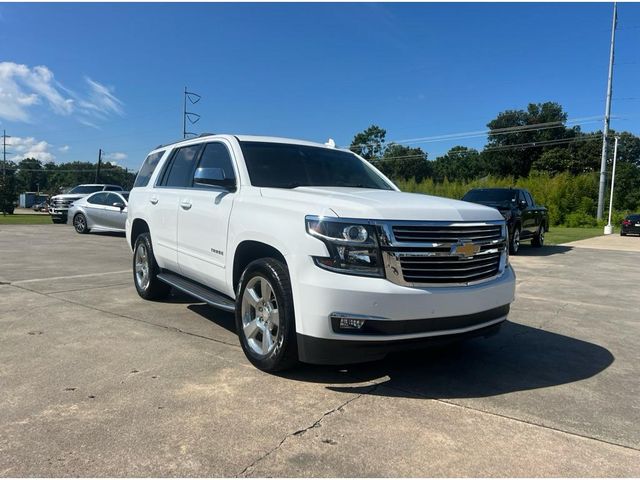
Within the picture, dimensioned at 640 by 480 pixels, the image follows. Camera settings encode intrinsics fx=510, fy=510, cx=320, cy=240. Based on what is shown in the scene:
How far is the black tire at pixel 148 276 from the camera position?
6.41 meters

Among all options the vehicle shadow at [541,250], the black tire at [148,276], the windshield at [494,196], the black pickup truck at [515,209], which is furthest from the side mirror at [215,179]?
the vehicle shadow at [541,250]

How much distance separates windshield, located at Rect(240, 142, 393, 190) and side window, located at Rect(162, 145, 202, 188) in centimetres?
101

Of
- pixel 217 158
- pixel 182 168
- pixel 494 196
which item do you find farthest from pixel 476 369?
pixel 494 196

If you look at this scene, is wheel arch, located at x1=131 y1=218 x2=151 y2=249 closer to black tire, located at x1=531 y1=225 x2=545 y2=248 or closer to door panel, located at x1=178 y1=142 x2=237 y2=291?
door panel, located at x1=178 y1=142 x2=237 y2=291

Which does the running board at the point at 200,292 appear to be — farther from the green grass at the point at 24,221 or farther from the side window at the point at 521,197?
the green grass at the point at 24,221

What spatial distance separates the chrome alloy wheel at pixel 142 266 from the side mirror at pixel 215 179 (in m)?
2.25

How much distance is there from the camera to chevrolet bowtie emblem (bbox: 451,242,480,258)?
3.75m

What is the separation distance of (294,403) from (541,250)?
14459mm

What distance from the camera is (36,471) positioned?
2592 mm

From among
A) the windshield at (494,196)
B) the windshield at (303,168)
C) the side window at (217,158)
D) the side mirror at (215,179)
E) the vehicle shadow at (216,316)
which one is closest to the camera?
the side mirror at (215,179)

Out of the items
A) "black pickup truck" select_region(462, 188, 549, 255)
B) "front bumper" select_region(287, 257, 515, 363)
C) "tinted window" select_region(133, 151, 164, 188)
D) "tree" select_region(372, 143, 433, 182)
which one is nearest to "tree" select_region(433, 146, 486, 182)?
"tree" select_region(372, 143, 433, 182)

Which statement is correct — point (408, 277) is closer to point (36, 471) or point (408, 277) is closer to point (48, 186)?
point (36, 471)

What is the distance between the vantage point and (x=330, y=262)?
3.52 m

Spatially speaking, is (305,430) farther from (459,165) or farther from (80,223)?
(459,165)
